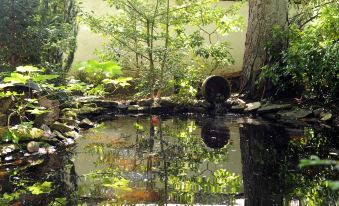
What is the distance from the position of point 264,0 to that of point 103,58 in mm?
3979

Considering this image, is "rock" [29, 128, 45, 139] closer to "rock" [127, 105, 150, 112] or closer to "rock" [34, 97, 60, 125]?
"rock" [34, 97, 60, 125]

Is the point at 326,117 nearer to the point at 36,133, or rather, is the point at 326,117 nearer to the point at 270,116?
the point at 270,116

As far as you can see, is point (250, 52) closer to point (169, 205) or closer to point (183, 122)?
point (183, 122)

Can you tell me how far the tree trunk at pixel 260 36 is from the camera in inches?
347

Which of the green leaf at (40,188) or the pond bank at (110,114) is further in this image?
the pond bank at (110,114)

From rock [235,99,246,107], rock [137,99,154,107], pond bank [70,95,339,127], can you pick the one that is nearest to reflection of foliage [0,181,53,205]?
pond bank [70,95,339,127]

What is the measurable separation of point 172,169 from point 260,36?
569 cm

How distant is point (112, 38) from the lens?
344 inches

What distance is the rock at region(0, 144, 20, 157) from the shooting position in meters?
4.75

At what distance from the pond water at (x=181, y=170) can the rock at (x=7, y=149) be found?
312 millimetres

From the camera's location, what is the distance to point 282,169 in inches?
163

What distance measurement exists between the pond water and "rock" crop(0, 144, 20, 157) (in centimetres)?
31

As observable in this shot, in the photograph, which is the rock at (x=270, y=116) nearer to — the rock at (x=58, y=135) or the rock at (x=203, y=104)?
the rock at (x=203, y=104)

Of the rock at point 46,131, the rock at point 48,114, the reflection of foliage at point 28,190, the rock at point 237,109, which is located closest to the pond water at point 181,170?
the reflection of foliage at point 28,190
